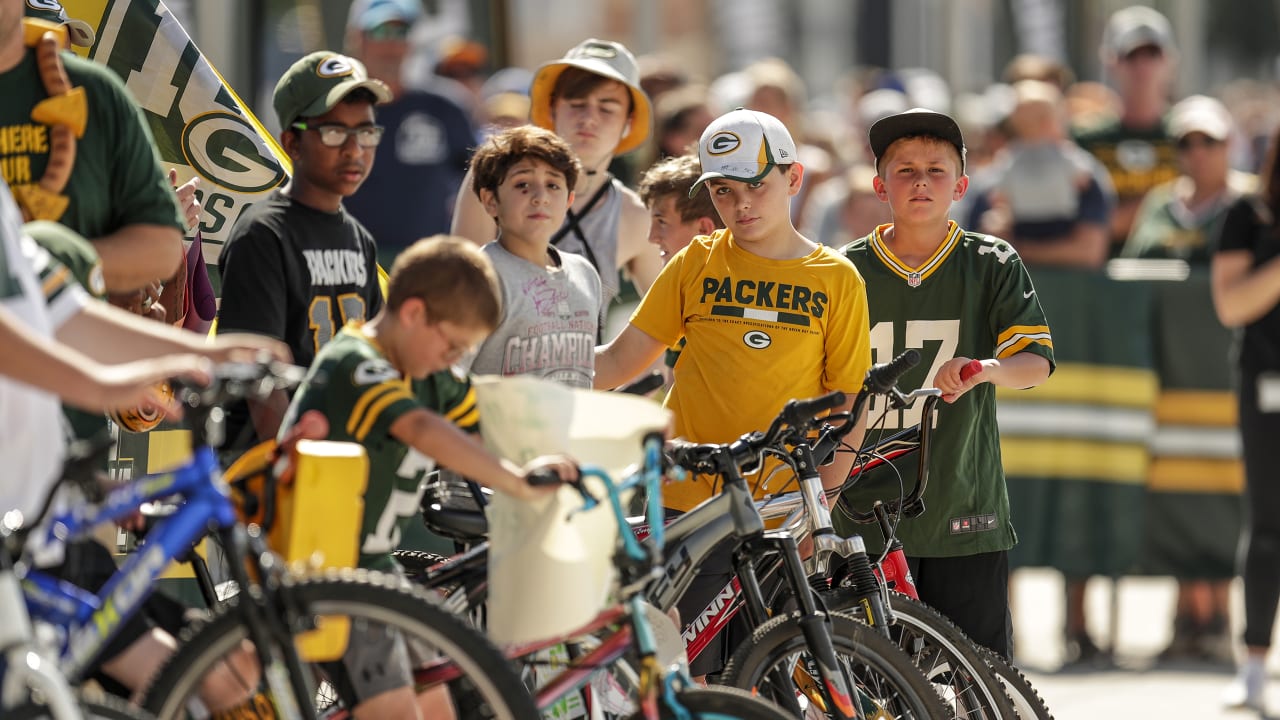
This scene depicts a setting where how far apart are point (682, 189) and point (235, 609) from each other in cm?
272

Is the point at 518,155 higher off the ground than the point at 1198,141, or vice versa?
the point at 518,155

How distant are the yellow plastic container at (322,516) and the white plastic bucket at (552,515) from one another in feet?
1.16

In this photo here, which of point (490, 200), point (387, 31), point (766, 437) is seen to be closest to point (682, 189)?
point (490, 200)

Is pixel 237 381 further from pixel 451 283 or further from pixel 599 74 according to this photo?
pixel 599 74

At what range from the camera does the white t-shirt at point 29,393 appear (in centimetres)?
349

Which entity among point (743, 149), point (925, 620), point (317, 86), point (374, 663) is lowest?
point (925, 620)

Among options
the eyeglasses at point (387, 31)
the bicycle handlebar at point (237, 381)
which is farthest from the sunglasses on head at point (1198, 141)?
the bicycle handlebar at point (237, 381)

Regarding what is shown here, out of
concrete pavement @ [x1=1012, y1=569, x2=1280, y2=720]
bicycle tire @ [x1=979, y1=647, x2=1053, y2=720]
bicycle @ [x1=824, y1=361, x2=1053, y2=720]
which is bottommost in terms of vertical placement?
concrete pavement @ [x1=1012, y1=569, x2=1280, y2=720]

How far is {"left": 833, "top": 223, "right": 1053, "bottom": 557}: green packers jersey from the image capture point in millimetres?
5492

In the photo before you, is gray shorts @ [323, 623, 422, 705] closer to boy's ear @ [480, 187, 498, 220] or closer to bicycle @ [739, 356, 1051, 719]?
bicycle @ [739, 356, 1051, 719]

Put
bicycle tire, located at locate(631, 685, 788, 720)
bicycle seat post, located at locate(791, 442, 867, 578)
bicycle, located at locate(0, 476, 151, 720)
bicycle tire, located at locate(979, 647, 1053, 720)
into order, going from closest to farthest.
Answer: bicycle, located at locate(0, 476, 151, 720) → bicycle tire, located at locate(631, 685, 788, 720) → bicycle seat post, located at locate(791, 442, 867, 578) → bicycle tire, located at locate(979, 647, 1053, 720)

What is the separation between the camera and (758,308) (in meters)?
5.15

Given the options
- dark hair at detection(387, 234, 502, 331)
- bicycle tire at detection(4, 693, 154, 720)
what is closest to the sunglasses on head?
dark hair at detection(387, 234, 502, 331)

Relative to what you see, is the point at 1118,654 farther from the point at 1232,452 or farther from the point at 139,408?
the point at 139,408
